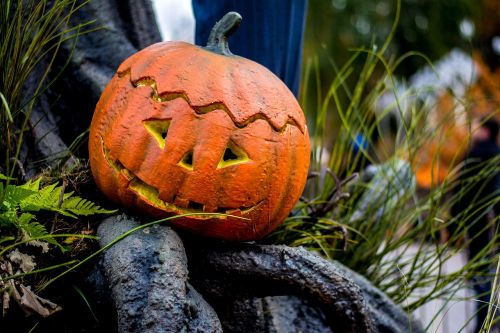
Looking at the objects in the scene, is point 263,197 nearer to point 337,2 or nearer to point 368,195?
point 368,195

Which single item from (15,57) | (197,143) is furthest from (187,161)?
(15,57)

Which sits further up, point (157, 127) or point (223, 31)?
point (223, 31)

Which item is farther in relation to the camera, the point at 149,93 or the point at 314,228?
the point at 314,228

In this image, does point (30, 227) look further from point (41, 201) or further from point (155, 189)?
point (155, 189)

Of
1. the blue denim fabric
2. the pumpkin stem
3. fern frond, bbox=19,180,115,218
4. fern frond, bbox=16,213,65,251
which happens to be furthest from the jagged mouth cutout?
the blue denim fabric

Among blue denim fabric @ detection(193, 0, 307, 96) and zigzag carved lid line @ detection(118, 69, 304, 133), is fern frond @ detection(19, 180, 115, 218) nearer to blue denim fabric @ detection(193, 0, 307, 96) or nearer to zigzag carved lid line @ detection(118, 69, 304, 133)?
zigzag carved lid line @ detection(118, 69, 304, 133)

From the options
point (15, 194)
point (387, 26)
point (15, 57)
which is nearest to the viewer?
point (15, 194)

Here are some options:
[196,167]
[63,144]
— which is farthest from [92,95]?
[196,167]

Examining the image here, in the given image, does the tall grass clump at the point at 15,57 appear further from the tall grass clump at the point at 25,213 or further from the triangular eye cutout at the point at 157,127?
the triangular eye cutout at the point at 157,127
